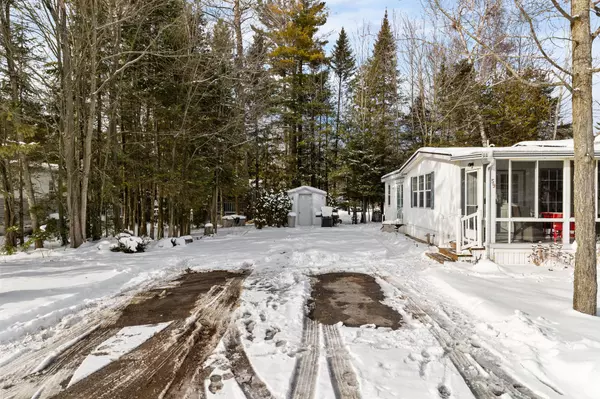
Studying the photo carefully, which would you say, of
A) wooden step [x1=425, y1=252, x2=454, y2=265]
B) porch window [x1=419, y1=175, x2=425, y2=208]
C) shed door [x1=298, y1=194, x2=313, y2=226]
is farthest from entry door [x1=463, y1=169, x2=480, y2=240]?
shed door [x1=298, y1=194, x2=313, y2=226]

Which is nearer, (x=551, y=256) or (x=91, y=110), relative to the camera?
(x=551, y=256)

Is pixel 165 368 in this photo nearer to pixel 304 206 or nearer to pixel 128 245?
pixel 128 245

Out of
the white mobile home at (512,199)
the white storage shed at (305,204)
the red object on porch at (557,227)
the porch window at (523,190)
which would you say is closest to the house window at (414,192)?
the white mobile home at (512,199)

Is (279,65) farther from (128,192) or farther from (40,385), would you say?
(40,385)

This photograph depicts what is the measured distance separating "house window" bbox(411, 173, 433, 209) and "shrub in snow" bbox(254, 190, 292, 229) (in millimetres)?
7348

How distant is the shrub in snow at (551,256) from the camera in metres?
7.86

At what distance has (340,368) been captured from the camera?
10.1 ft

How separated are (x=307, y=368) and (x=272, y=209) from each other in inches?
618

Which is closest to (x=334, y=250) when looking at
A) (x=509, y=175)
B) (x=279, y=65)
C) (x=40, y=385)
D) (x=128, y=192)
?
(x=509, y=175)

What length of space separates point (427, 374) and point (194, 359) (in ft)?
6.92

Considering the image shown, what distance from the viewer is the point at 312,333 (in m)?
3.94

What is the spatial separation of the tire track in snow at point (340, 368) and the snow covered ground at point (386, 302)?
0.06 metres

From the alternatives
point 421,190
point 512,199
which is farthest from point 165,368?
point 421,190

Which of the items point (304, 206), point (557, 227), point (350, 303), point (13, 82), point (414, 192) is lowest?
point (350, 303)
